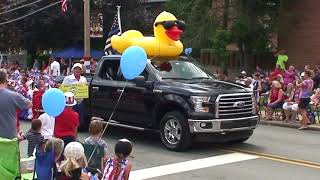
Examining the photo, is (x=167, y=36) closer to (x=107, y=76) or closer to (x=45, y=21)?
(x=107, y=76)

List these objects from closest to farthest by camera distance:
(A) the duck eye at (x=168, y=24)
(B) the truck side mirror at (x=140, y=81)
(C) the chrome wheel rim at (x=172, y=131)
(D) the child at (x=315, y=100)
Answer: (C) the chrome wheel rim at (x=172, y=131) < (B) the truck side mirror at (x=140, y=81) < (A) the duck eye at (x=168, y=24) < (D) the child at (x=315, y=100)

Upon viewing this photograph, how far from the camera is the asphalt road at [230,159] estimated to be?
950cm

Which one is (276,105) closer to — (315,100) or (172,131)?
(315,100)

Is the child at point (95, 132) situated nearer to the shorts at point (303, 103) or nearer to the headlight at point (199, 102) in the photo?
the headlight at point (199, 102)

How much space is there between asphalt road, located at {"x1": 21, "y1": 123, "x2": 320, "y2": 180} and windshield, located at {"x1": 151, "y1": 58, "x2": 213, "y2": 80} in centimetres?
151

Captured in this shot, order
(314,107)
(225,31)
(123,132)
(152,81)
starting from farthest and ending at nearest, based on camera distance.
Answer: (225,31) → (314,107) → (123,132) → (152,81)

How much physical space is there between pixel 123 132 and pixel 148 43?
256 centimetres

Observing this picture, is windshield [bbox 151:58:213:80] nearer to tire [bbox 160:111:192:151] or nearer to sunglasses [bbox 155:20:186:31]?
sunglasses [bbox 155:20:186:31]

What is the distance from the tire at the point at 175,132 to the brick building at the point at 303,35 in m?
17.3

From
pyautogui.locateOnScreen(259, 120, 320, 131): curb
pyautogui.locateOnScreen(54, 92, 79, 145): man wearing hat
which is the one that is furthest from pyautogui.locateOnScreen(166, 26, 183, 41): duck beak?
pyautogui.locateOnScreen(259, 120, 320, 131): curb

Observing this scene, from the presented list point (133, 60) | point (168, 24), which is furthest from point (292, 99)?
point (133, 60)

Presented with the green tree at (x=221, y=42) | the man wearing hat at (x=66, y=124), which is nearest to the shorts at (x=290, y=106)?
the man wearing hat at (x=66, y=124)

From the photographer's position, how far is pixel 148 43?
42.1 ft

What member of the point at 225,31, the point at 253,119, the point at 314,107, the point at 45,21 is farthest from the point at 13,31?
the point at 253,119
